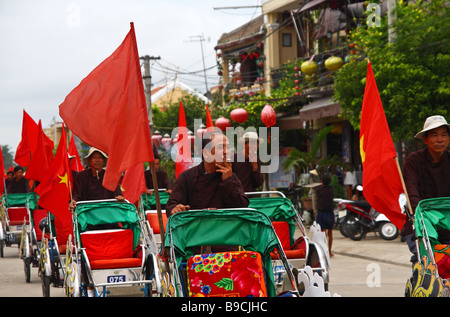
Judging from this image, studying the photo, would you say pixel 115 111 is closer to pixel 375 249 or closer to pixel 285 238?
pixel 285 238

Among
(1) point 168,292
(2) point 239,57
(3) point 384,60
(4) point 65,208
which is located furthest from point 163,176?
(2) point 239,57

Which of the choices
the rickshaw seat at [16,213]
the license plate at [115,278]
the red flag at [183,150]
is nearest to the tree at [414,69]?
the red flag at [183,150]

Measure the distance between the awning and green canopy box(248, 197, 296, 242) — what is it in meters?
10.8

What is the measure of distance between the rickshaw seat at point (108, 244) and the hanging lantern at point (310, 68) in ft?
50.4

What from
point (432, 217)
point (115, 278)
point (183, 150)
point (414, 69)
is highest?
point (414, 69)

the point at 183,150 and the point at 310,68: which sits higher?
the point at 310,68

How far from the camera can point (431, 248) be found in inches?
222

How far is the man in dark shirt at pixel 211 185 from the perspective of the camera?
20.7 ft

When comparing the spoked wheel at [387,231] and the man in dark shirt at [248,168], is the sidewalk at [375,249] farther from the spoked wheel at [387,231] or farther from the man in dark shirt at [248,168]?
the man in dark shirt at [248,168]

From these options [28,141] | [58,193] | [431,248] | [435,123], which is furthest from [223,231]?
[28,141]

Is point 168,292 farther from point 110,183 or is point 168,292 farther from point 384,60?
point 384,60

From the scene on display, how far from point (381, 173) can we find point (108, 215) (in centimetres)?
357

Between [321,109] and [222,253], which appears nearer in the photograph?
[222,253]
